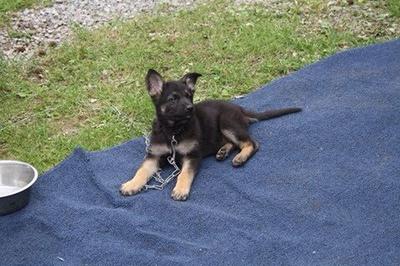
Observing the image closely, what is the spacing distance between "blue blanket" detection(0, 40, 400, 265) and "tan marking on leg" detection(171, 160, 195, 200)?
0.07m

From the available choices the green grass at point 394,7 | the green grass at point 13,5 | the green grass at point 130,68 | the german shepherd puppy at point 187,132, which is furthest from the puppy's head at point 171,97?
the green grass at point 13,5

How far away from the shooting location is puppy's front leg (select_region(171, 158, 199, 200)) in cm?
522

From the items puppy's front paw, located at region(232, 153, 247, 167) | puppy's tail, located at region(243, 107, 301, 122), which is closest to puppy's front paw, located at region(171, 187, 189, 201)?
puppy's front paw, located at region(232, 153, 247, 167)

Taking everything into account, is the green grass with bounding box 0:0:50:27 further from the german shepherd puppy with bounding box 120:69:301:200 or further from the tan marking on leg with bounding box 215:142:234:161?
the tan marking on leg with bounding box 215:142:234:161

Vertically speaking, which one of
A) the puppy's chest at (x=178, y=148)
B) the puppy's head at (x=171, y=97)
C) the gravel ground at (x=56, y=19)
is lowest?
the gravel ground at (x=56, y=19)

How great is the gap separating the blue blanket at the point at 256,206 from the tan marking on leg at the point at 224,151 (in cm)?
9

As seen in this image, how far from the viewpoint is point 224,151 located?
5742 mm

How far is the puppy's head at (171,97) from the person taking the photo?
5.35 metres

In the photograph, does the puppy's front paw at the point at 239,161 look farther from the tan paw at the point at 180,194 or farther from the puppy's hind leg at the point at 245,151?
the tan paw at the point at 180,194

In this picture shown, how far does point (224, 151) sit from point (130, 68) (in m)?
2.75

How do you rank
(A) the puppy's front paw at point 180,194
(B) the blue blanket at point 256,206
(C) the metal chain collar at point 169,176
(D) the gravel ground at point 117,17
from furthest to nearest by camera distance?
(D) the gravel ground at point 117,17, (C) the metal chain collar at point 169,176, (A) the puppy's front paw at point 180,194, (B) the blue blanket at point 256,206

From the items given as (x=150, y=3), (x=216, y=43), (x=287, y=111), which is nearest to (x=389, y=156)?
(x=287, y=111)

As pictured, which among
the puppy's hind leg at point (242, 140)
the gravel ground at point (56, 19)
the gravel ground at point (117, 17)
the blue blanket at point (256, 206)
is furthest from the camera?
the gravel ground at point (56, 19)

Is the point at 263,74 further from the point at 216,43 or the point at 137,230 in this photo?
the point at 137,230
